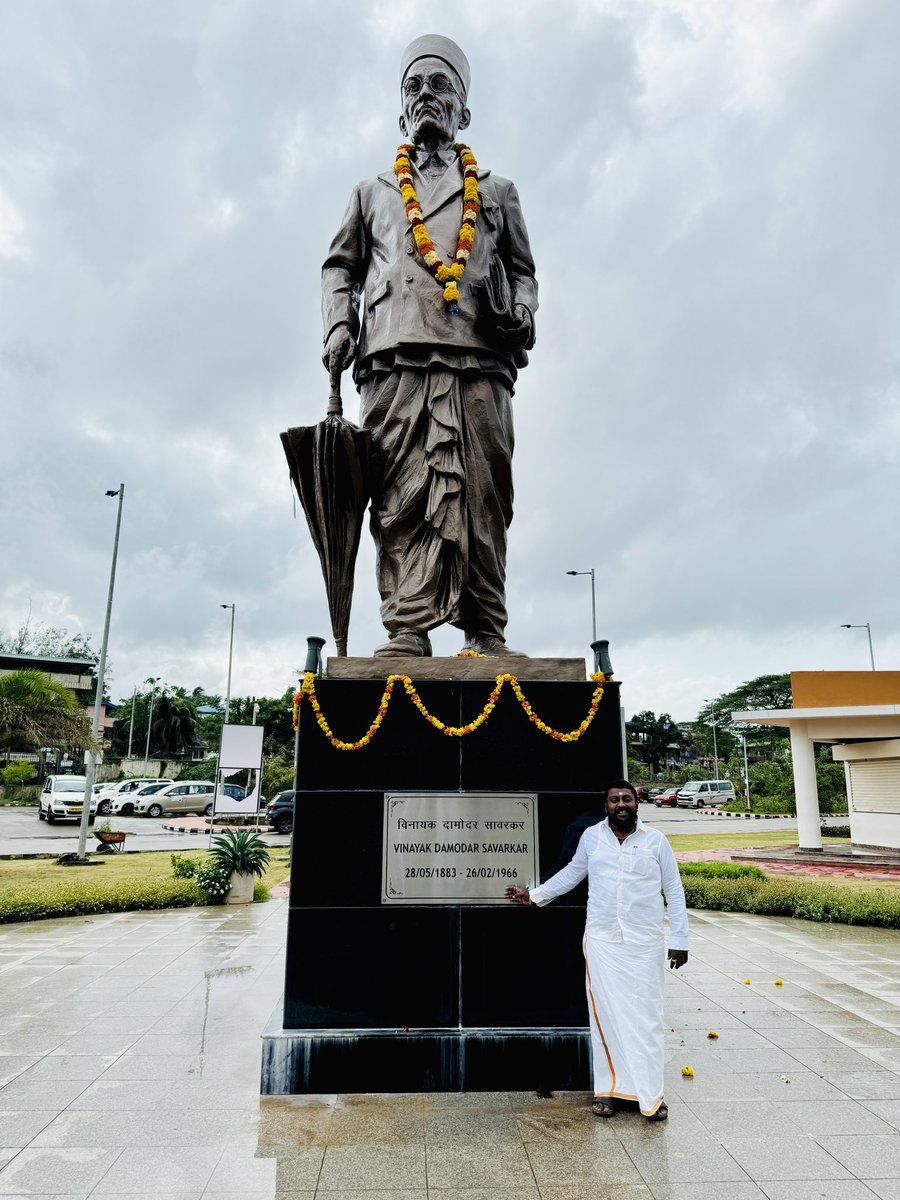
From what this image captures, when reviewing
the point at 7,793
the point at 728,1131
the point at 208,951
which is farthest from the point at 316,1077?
the point at 7,793

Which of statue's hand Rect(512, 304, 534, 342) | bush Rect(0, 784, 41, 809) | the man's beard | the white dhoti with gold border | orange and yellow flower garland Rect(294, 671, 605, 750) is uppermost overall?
statue's hand Rect(512, 304, 534, 342)

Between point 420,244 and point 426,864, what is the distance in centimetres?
331

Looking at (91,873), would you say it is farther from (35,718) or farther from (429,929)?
(429,929)

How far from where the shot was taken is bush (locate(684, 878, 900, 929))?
29.4ft

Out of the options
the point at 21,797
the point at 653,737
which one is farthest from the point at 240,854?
the point at 653,737

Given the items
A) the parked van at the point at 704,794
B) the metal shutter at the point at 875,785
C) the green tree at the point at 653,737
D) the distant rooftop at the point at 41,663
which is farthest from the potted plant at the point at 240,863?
the green tree at the point at 653,737

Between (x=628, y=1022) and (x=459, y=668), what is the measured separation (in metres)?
1.70

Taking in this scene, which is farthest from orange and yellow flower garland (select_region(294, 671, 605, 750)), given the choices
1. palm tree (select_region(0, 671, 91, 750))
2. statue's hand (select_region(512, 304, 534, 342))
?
palm tree (select_region(0, 671, 91, 750))

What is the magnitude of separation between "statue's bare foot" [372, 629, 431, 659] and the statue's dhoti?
0.10 m

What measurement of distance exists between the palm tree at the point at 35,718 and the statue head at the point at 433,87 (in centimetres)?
1277

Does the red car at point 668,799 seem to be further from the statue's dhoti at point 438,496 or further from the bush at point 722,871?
the statue's dhoti at point 438,496

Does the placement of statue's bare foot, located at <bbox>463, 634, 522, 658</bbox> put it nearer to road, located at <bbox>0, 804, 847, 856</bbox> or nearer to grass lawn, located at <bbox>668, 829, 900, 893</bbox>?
grass lawn, located at <bbox>668, 829, 900, 893</bbox>

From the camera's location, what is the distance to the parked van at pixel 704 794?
3744 cm

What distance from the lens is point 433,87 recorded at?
16.7 ft
